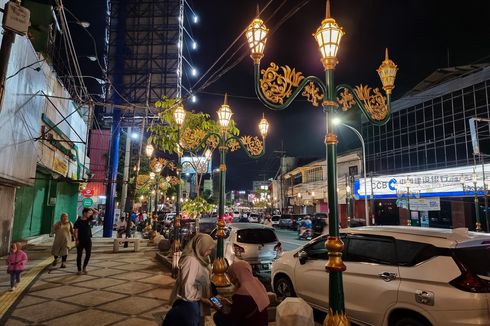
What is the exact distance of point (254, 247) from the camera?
1027cm

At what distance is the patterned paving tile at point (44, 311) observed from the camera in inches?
248

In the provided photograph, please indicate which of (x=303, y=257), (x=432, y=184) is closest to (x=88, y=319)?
(x=303, y=257)

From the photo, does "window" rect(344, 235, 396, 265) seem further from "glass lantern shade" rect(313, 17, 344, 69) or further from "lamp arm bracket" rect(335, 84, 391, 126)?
"glass lantern shade" rect(313, 17, 344, 69)

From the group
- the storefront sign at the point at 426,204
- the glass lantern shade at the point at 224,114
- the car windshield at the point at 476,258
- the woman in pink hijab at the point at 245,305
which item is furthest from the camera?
the storefront sign at the point at 426,204

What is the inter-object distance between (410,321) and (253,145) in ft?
24.2

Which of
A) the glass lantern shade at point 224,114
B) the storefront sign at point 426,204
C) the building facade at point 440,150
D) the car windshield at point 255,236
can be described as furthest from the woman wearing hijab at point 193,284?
the storefront sign at point 426,204

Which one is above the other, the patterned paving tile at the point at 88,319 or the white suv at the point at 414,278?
the white suv at the point at 414,278

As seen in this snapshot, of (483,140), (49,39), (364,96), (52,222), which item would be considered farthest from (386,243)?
(483,140)

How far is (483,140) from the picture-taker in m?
24.6

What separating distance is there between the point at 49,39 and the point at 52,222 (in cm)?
1096

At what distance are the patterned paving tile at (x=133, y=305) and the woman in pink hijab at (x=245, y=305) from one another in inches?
135

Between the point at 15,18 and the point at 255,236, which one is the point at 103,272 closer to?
the point at 255,236

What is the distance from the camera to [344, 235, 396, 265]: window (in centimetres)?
525

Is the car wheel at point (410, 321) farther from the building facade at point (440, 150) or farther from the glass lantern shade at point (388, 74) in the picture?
the building facade at point (440, 150)
